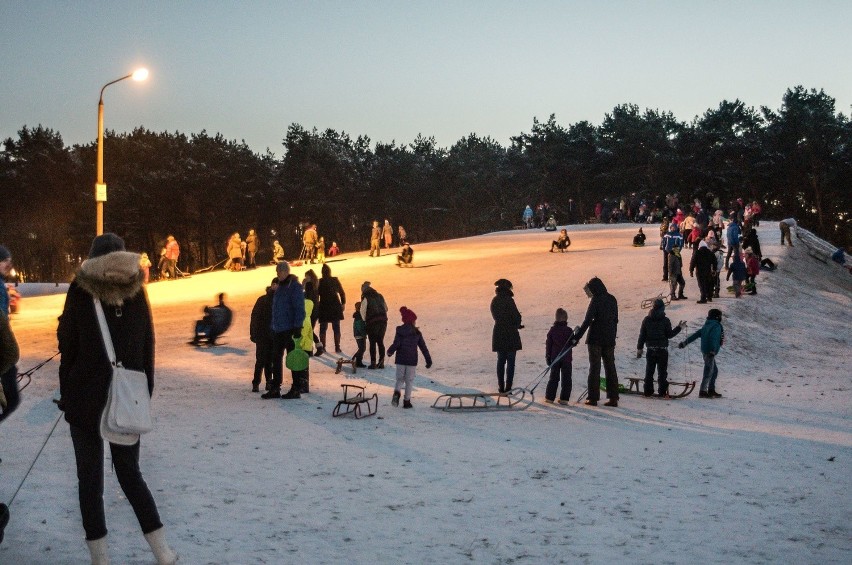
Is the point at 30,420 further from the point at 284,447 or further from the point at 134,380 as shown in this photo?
the point at 134,380

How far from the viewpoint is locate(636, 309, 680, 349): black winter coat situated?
14773 mm

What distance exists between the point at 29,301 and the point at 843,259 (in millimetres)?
35887

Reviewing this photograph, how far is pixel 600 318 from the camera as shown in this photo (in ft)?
44.2

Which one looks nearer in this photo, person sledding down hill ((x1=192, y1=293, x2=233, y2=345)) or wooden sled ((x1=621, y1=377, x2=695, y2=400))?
wooden sled ((x1=621, y1=377, x2=695, y2=400))

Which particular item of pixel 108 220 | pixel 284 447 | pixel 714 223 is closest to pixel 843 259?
pixel 714 223

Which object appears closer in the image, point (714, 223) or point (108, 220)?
point (714, 223)

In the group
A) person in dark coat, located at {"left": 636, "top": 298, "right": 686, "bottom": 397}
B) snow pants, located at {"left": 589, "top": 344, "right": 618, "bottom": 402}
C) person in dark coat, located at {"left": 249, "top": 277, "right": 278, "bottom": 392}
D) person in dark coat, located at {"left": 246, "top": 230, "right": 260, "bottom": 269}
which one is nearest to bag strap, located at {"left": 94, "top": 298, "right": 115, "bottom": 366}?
person in dark coat, located at {"left": 249, "top": 277, "right": 278, "bottom": 392}

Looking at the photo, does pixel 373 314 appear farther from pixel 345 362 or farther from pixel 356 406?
pixel 356 406

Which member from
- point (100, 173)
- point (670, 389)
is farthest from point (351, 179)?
point (670, 389)

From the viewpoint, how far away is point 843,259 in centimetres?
4294

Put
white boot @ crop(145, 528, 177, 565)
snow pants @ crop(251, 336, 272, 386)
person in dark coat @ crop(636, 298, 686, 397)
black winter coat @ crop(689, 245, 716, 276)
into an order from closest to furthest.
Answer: white boot @ crop(145, 528, 177, 565) → snow pants @ crop(251, 336, 272, 386) → person in dark coat @ crop(636, 298, 686, 397) → black winter coat @ crop(689, 245, 716, 276)

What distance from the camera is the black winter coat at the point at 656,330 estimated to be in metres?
14.8

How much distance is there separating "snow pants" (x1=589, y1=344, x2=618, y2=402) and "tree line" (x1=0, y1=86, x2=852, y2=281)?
58351 mm

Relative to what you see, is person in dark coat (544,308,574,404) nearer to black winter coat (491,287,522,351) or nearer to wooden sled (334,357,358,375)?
black winter coat (491,287,522,351)
